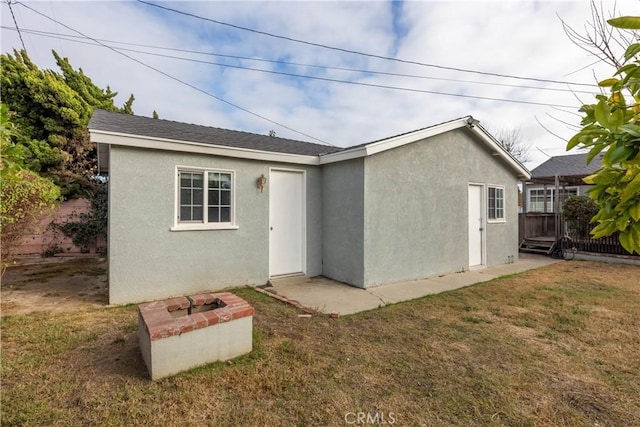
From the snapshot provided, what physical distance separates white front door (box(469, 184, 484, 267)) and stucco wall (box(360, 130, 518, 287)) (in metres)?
0.27

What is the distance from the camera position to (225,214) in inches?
257

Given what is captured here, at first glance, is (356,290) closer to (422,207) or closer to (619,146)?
(422,207)

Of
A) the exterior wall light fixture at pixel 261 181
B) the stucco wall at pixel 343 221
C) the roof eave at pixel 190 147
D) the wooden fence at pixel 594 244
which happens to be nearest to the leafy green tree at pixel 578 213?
the wooden fence at pixel 594 244

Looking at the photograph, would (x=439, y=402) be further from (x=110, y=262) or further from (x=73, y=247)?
(x=73, y=247)

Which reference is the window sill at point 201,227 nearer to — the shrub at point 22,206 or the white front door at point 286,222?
the white front door at point 286,222

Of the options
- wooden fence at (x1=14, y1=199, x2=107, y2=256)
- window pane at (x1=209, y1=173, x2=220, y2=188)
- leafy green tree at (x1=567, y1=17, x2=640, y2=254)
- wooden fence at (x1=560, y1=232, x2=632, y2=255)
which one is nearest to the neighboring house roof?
window pane at (x1=209, y1=173, x2=220, y2=188)

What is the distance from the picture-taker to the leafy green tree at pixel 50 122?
10023 millimetres

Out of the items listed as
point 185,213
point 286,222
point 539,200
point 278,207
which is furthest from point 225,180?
point 539,200

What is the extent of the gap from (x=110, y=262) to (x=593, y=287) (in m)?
9.99

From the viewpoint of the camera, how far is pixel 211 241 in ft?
20.6

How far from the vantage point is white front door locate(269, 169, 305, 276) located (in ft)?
23.6

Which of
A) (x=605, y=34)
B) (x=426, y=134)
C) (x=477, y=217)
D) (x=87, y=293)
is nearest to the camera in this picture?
(x=605, y=34)

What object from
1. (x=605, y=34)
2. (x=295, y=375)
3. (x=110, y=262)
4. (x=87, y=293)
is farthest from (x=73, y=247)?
(x=605, y=34)

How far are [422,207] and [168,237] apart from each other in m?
5.83
